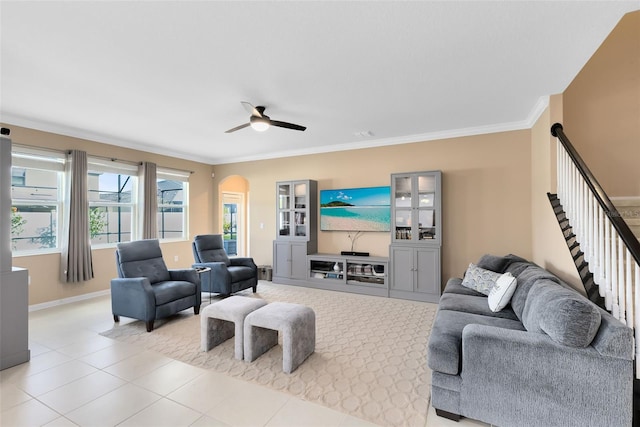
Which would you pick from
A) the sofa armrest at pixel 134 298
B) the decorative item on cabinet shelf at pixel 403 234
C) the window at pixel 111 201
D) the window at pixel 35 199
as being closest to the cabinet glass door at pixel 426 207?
the decorative item on cabinet shelf at pixel 403 234

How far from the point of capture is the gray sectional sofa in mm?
1604

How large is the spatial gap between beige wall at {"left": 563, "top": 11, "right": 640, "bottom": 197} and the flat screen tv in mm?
2605

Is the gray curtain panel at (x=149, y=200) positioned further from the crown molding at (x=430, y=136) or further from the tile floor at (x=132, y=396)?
the tile floor at (x=132, y=396)

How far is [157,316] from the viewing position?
3430 mm

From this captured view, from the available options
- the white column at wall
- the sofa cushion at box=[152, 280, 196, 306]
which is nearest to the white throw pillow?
the sofa cushion at box=[152, 280, 196, 306]

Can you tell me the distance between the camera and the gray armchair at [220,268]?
4.63 metres

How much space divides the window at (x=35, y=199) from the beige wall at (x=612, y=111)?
7017 mm

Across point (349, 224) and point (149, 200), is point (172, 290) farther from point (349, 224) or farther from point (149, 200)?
point (349, 224)

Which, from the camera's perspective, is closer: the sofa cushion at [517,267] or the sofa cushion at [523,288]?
the sofa cushion at [523,288]

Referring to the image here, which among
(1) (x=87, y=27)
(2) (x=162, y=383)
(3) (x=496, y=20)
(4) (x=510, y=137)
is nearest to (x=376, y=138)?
(4) (x=510, y=137)

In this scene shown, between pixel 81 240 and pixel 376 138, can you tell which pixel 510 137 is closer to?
pixel 376 138

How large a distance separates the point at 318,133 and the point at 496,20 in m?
3.05

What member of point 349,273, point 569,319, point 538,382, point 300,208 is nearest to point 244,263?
point 300,208

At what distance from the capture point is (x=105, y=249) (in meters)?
5.02
